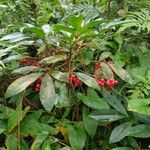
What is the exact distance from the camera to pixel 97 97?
145cm

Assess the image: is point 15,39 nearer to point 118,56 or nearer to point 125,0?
point 118,56

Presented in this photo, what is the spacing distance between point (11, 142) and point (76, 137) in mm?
254

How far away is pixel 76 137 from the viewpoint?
1.40 meters

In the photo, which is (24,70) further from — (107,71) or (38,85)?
(107,71)

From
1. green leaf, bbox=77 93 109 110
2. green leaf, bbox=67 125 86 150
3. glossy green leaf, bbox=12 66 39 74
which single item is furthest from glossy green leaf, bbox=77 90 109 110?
glossy green leaf, bbox=12 66 39 74

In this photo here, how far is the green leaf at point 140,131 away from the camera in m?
1.35

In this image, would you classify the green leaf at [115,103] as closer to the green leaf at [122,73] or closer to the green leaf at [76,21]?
the green leaf at [122,73]

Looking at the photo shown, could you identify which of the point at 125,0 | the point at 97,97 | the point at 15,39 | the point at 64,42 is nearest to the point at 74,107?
the point at 97,97

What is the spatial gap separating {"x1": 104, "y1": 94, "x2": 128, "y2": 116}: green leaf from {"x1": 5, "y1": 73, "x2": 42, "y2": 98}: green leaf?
30 centimetres

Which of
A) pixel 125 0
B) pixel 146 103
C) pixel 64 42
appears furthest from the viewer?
pixel 125 0

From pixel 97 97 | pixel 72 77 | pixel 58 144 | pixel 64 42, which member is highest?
pixel 64 42

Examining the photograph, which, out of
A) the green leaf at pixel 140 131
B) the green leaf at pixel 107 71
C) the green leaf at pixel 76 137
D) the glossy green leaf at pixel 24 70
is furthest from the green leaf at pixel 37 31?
the green leaf at pixel 140 131

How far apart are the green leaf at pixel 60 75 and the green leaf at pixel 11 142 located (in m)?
0.29

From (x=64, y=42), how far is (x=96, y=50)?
0.76 ft
